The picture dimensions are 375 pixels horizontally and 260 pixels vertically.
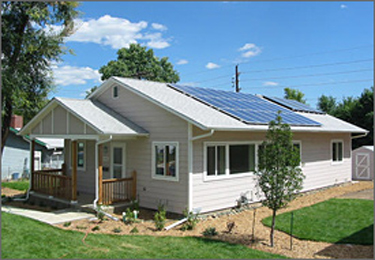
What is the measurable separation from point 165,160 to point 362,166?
14655 millimetres

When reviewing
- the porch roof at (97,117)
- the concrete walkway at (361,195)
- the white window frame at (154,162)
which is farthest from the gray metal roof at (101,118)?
the concrete walkway at (361,195)

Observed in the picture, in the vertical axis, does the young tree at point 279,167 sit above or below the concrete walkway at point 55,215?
above

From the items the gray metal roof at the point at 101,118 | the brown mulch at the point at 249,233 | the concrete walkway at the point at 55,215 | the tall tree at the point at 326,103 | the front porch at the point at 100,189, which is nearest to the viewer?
the brown mulch at the point at 249,233

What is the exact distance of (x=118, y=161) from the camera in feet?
45.8

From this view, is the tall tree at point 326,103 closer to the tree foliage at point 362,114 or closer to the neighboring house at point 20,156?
the tree foliage at point 362,114

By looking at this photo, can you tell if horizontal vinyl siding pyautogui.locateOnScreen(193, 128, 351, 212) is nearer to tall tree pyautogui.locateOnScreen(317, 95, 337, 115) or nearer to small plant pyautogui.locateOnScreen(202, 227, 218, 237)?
small plant pyautogui.locateOnScreen(202, 227, 218, 237)

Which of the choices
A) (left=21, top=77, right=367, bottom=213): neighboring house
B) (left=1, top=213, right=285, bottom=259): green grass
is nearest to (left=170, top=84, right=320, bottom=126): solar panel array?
(left=21, top=77, right=367, bottom=213): neighboring house

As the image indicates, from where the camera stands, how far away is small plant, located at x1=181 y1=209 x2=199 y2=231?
10.3m

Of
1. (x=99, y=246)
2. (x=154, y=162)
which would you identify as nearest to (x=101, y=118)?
(x=154, y=162)

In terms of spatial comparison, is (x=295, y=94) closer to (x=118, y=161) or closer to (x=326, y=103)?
(x=326, y=103)

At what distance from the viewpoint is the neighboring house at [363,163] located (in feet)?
70.5

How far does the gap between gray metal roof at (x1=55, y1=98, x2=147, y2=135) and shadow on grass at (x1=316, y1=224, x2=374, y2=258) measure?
689cm

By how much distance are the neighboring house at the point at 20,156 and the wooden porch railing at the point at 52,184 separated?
34.5 ft

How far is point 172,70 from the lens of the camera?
4306cm
